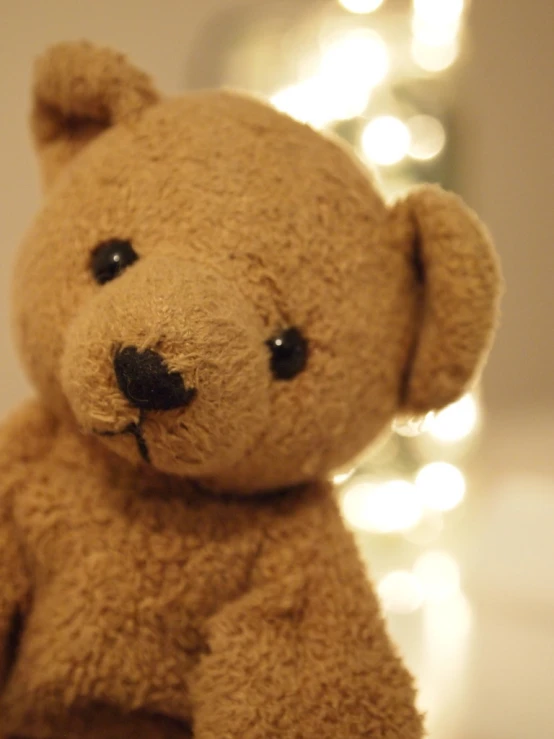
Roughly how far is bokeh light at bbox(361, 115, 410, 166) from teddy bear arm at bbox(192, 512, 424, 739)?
2.53 feet

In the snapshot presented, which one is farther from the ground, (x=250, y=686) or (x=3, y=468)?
(x=3, y=468)

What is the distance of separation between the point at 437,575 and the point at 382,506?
0.68 ft

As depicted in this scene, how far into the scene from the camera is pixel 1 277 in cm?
89

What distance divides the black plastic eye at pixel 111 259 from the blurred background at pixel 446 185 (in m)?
0.43

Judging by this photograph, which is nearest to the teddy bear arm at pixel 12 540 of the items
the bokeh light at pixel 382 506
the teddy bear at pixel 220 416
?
the teddy bear at pixel 220 416

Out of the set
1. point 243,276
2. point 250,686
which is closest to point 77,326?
point 243,276

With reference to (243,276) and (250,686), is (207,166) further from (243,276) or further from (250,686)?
(250,686)

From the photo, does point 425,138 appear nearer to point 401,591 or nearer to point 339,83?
point 339,83

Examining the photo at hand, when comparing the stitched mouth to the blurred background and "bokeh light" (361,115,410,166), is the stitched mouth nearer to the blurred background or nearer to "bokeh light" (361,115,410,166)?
the blurred background

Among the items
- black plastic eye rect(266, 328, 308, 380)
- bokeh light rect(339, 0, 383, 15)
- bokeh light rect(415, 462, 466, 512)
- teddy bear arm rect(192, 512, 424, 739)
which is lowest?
teddy bear arm rect(192, 512, 424, 739)

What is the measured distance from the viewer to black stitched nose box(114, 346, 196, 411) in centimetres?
36

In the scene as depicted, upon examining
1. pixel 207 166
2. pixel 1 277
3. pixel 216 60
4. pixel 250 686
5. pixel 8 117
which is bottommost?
pixel 250 686

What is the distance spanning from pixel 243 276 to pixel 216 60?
75 cm

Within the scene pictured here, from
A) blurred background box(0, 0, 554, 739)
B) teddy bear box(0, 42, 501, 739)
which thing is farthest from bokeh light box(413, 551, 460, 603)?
teddy bear box(0, 42, 501, 739)
